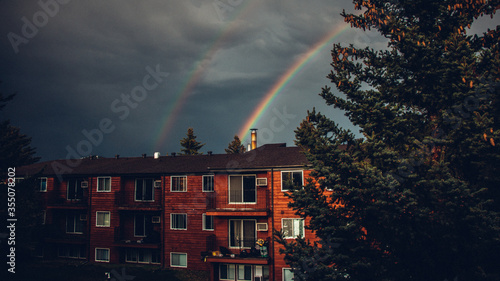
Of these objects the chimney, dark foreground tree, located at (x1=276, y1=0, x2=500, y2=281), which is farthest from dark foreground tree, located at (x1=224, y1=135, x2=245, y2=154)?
dark foreground tree, located at (x1=276, y1=0, x2=500, y2=281)

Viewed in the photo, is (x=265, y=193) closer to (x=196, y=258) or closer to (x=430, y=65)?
(x=196, y=258)

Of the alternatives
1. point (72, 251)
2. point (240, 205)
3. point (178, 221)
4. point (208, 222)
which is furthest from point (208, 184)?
point (72, 251)

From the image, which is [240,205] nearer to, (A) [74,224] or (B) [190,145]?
(A) [74,224]

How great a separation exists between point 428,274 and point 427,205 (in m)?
2.04

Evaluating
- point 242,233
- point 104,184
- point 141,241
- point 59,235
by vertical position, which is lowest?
point 141,241

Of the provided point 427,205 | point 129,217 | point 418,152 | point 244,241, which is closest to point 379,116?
point 418,152

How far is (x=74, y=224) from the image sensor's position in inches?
1336

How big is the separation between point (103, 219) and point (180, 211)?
319 inches

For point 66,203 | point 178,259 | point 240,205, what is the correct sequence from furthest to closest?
point 66,203 < point 178,259 < point 240,205

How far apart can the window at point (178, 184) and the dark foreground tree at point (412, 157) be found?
19.7 metres

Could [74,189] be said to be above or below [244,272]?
above

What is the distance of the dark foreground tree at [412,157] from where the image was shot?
32.3 ft

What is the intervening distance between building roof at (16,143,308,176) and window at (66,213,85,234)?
423 centimetres

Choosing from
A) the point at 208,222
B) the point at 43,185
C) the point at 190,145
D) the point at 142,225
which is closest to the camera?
the point at 208,222
